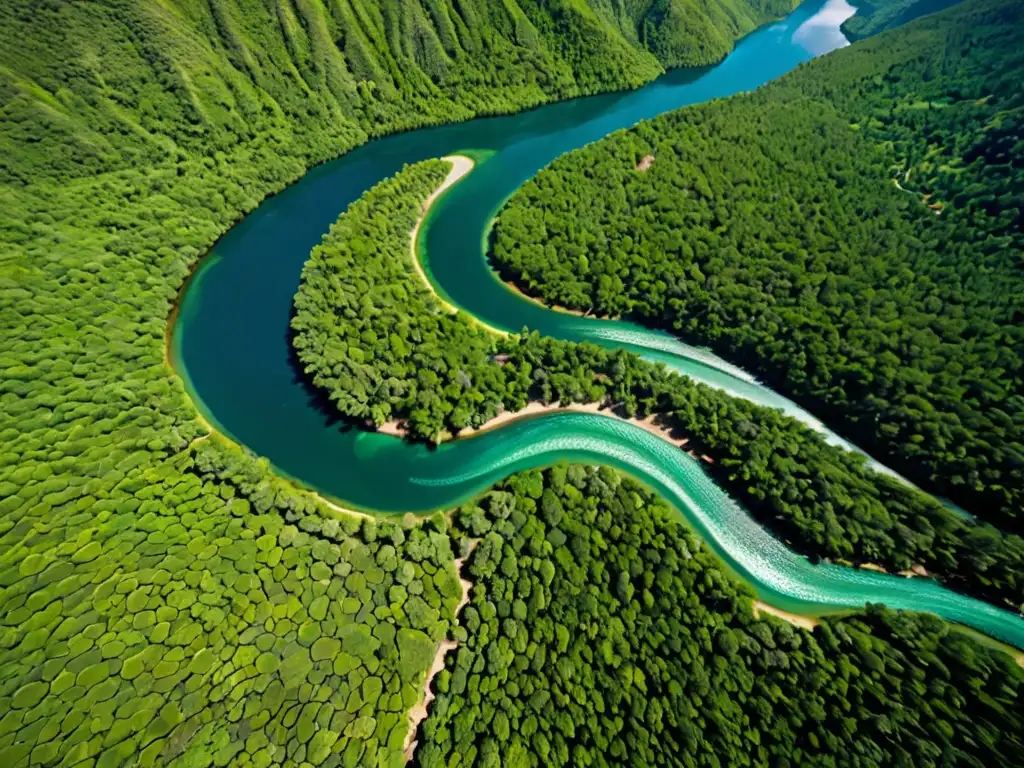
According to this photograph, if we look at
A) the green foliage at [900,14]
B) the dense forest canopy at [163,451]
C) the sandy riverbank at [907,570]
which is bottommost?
the sandy riverbank at [907,570]

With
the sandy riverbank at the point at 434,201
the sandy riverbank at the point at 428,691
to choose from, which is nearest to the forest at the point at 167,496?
the sandy riverbank at the point at 428,691

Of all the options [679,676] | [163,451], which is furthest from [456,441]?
[679,676]

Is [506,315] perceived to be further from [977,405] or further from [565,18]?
[565,18]

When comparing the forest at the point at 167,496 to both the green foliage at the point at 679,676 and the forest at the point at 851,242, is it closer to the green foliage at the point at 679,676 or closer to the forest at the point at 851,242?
the green foliage at the point at 679,676

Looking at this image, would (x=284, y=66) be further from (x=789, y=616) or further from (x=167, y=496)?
(x=789, y=616)

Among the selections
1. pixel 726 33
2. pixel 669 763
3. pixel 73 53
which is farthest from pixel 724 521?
pixel 726 33

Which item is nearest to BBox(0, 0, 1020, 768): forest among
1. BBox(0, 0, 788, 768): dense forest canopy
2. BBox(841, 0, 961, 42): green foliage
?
BBox(0, 0, 788, 768): dense forest canopy

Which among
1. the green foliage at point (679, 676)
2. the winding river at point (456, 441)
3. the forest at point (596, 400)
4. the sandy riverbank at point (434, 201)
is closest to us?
the green foliage at point (679, 676)
